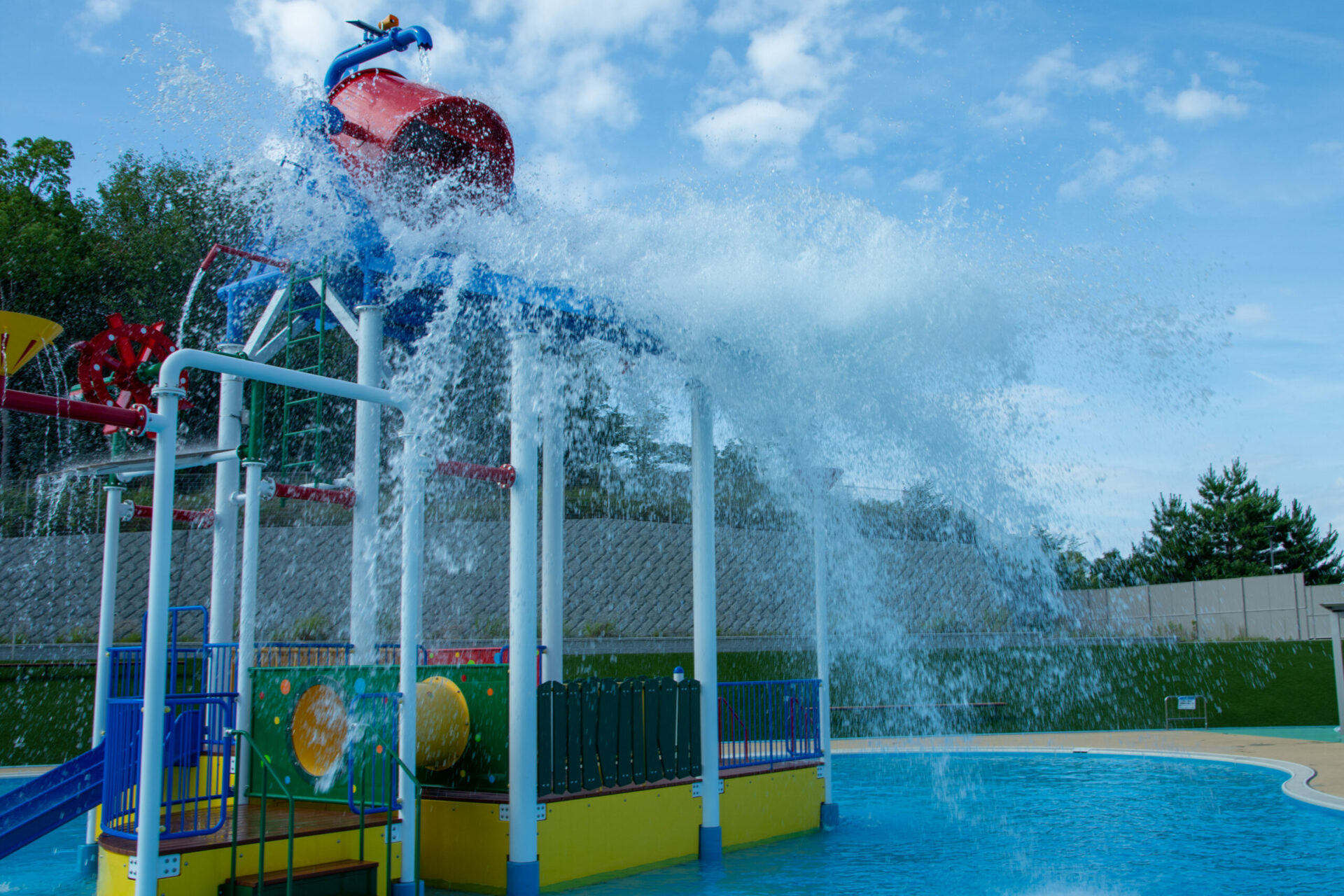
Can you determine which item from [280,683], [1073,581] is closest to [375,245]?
[280,683]

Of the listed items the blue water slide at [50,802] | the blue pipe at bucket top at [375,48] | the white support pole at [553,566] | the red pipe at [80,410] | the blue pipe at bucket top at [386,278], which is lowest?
the blue water slide at [50,802]

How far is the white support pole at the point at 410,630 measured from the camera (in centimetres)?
720

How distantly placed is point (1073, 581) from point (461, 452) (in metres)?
23.8

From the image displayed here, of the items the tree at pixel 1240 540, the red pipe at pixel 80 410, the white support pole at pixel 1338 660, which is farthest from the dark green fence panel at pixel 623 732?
the tree at pixel 1240 540

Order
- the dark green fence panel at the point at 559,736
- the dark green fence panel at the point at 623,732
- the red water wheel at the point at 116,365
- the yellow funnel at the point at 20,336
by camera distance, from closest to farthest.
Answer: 1. the yellow funnel at the point at 20,336
2. the red water wheel at the point at 116,365
3. the dark green fence panel at the point at 559,736
4. the dark green fence panel at the point at 623,732

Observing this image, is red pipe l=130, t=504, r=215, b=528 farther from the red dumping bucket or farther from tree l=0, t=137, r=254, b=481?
tree l=0, t=137, r=254, b=481

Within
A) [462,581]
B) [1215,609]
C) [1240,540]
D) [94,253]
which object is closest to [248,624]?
[462,581]

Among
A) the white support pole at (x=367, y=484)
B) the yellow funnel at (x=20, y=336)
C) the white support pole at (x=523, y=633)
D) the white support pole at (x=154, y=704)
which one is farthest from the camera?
the white support pole at (x=367, y=484)

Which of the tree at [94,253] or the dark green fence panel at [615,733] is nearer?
the dark green fence panel at [615,733]

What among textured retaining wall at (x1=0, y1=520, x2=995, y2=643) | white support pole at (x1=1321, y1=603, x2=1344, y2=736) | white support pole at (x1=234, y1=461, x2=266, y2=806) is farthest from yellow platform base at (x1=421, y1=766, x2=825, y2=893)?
white support pole at (x1=1321, y1=603, x2=1344, y2=736)

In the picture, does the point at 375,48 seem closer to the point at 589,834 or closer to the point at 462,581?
the point at 589,834

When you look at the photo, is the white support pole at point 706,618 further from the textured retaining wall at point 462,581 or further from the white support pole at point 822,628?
the textured retaining wall at point 462,581

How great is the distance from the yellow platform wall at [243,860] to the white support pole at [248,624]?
54.5 inches

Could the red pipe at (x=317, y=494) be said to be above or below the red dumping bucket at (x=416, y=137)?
below
